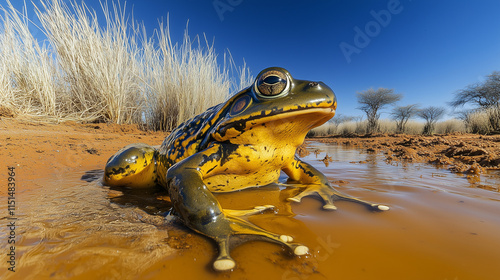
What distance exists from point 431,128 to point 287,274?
23335mm

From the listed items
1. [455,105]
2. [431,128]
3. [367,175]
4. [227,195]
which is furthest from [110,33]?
[455,105]

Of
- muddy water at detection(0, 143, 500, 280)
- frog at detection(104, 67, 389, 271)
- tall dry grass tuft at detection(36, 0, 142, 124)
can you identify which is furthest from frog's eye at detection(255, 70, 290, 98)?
tall dry grass tuft at detection(36, 0, 142, 124)

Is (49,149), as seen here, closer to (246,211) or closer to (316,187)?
(246,211)

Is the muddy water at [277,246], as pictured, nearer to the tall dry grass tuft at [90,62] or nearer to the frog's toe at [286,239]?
the frog's toe at [286,239]

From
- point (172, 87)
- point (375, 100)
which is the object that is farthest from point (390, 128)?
point (172, 87)

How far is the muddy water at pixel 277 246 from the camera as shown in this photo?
2.43 feet

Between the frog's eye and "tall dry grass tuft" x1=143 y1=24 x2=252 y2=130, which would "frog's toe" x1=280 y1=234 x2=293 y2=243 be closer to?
the frog's eye

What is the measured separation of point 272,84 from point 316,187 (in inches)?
39.1

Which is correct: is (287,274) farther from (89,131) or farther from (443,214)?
(89,131)

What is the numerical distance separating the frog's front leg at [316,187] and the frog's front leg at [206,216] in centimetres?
62

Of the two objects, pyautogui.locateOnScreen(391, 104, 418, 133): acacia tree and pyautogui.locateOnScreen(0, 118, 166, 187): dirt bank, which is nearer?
pyautogui.locateOnScreen(0, 118, 166, 187): dirt bank

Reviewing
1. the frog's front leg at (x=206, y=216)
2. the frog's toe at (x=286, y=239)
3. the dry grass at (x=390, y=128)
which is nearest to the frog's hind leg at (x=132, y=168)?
the frog's front leg at (x=206, y=216)

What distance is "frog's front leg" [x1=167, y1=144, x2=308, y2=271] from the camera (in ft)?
2.83

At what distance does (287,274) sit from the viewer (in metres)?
0.73
